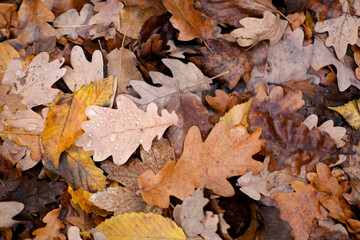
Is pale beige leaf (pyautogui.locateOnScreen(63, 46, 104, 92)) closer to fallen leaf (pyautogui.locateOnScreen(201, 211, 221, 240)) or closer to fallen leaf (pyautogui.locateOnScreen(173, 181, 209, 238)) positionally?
fallen leaf (pyautogui.locateOnScreen(173, 181, 209, 238))

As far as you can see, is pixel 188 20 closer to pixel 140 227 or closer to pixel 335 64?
pixel 335 64

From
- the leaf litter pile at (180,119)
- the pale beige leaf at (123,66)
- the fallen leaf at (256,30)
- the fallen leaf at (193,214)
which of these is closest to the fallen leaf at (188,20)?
the leaf litter pile at (180,119)

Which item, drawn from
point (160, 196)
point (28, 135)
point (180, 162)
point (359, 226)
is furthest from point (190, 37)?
point (359, 226)

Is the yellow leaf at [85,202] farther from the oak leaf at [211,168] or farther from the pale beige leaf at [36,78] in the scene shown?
the pale beige leaf at [36,78]

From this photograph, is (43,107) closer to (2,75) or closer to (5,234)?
(2,75)

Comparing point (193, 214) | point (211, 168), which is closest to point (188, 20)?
point (211, 168)

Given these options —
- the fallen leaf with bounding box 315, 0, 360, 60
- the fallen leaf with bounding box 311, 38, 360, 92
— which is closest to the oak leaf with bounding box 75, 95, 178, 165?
the fallen leaf with bounding box 311, 38, 360, 92
